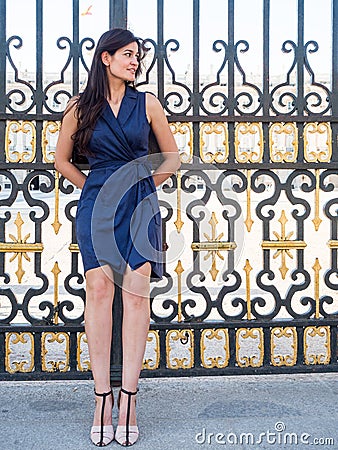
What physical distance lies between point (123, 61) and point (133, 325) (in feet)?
4.11

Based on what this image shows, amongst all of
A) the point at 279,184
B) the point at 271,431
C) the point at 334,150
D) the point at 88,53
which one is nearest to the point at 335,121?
the point at 334,150

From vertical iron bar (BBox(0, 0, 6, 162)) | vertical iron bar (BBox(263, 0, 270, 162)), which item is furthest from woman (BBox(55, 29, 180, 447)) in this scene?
vertical iron bar (BBox(263, 0, 270, 162))

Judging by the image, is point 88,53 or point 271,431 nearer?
point 271,431

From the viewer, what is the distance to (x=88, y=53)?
12.2ft

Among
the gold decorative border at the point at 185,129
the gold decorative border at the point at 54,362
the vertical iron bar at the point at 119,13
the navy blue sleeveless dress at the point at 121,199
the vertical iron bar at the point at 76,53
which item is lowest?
the gold decorative border at the point at 54,362

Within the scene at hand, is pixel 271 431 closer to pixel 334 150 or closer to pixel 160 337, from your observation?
pixel 160 337

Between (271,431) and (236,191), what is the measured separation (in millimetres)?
1387

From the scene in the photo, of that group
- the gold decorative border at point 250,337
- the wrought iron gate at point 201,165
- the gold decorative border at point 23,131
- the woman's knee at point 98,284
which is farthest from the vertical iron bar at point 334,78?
the gold decorative border at point 23,131

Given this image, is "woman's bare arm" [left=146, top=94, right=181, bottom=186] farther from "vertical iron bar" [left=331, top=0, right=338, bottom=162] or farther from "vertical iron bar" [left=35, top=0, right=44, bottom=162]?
"vertical iron bar" [left=331, top=0, right=338, bottom=162]

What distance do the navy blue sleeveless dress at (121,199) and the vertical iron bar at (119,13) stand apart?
645 mm

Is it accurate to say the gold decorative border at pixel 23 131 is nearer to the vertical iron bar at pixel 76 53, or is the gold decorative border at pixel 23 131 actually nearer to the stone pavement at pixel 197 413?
the vertical iron bar at pixel 76 53

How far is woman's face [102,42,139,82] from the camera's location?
3.15m

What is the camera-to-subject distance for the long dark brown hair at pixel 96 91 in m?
3.13

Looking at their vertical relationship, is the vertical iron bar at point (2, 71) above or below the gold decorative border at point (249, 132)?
above
